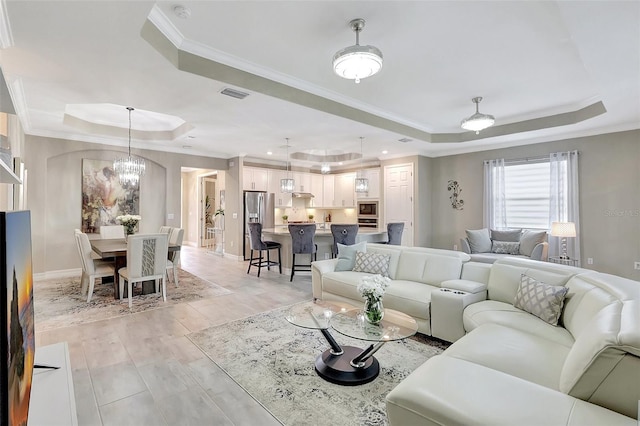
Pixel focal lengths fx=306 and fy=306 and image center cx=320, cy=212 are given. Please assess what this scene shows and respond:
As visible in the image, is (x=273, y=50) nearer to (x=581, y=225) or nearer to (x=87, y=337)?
(x=87, y=337)

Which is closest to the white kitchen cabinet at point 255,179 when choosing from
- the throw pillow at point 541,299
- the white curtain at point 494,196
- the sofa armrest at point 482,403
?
the white curtain at point 494,196

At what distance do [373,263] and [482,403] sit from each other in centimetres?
273

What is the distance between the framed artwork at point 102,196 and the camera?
611 cm

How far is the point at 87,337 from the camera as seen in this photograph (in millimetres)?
3178

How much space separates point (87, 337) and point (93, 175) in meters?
4.24

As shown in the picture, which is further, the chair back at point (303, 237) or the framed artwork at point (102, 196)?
the framed artwork at point (102, 196)

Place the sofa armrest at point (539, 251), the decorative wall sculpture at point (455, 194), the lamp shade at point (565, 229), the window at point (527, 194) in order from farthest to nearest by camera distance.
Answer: the decorative wall sculpture at point (455, 194) < the window at point (527, 194) < the sofa armrest at point (539, 251) < the lamp shade at point (565, 229)

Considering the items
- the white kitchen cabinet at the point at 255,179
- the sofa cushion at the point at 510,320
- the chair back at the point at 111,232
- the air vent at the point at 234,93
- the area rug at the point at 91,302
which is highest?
the air vent at the point at 234,93

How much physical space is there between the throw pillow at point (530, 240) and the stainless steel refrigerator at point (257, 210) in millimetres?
5698

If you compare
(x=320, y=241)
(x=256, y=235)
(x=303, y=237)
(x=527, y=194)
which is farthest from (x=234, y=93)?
(x=527, y=194)

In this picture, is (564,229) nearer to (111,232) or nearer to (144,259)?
(144,259)

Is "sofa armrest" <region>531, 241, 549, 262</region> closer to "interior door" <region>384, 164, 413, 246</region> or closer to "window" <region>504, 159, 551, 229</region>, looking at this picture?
"window" <region>504, 159, 551, 229</region>

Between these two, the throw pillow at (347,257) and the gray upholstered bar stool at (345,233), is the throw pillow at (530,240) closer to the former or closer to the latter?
the gray upholstered bar stool at (345,233)

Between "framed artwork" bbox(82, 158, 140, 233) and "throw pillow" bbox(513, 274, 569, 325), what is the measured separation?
7100 millimetres
